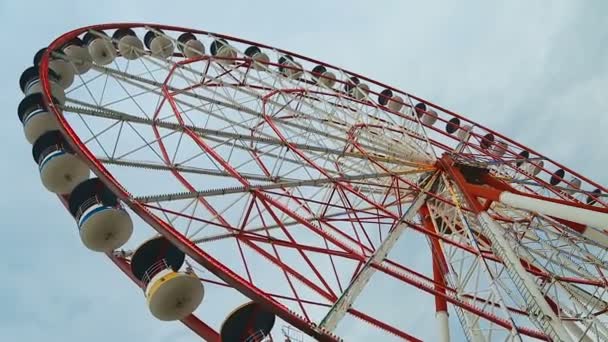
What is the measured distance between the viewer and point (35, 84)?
12141mm

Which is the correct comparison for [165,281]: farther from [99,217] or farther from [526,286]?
[526,286]

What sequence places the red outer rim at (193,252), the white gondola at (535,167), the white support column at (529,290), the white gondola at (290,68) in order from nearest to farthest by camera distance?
the red outer rim at (193,252)
the white support column at (529,290)
the white gondola at (290,68)
the white gondola at (535,167)

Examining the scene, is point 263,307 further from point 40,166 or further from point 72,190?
point 40,166

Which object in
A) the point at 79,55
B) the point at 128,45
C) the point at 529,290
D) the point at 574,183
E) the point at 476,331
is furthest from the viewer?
the point at 574,183

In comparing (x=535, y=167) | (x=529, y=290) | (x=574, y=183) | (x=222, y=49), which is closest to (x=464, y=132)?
(x=535, y=167)

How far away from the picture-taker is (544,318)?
816 centimetres

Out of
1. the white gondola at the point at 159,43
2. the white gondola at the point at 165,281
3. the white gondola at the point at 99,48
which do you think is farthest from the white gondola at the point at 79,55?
the white gondola at the point at 165,281

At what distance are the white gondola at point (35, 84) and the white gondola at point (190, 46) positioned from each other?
402 cm

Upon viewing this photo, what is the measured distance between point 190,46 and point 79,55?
3.09 meters

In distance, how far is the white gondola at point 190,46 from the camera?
15977 millimetres

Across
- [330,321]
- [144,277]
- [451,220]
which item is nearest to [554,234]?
[451,220]

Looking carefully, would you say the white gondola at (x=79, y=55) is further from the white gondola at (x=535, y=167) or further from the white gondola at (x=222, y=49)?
the white gondola at (x=535, y=167)

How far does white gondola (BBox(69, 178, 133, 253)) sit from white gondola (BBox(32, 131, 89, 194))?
655mm

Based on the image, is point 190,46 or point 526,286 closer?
point 526,286
